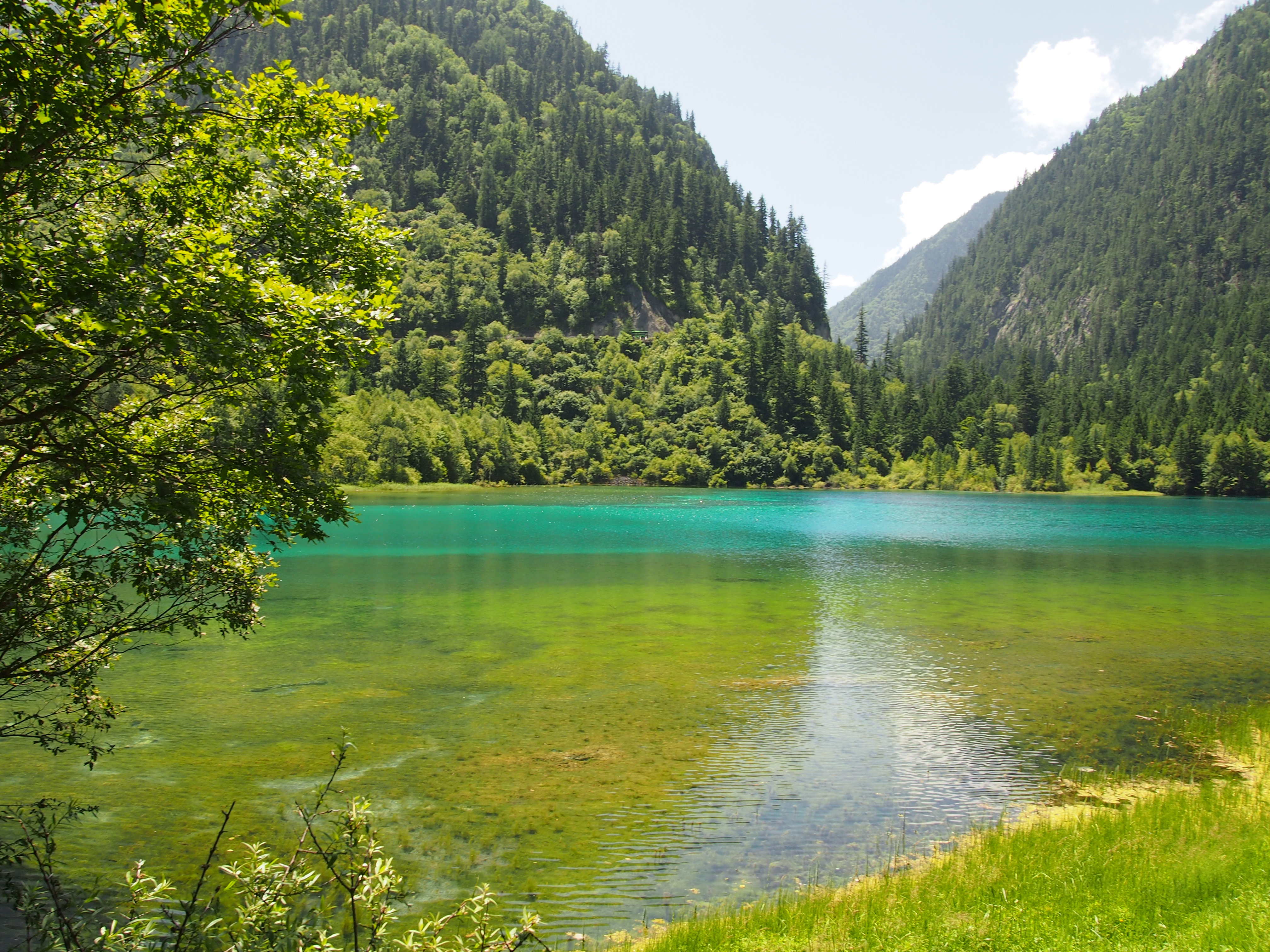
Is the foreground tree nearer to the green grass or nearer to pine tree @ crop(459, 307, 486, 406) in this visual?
the green grass

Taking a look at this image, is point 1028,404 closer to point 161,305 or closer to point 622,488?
point 622,488

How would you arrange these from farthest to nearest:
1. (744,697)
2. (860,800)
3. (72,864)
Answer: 1. (744,697)
2. (860,800)
3. (72,864)

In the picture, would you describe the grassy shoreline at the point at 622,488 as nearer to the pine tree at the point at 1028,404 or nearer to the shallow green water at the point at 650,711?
the pine tree at the point at 1028,404

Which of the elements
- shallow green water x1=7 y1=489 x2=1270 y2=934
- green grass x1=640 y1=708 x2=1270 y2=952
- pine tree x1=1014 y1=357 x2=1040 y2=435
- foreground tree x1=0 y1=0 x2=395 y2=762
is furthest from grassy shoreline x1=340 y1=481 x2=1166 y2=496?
green grass x1=640 y1=708 x2=1270 y2=952

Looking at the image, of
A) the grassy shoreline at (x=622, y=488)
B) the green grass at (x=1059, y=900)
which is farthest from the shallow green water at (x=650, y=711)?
the grassy shoreline at (x=622, y=488)

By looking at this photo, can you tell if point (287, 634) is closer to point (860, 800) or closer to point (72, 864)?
point (72, 864)

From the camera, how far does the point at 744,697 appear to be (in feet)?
73.7

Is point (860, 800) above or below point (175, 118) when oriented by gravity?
→ below

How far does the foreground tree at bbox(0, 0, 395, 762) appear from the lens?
7070 millimetres

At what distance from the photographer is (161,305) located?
23.1 ft

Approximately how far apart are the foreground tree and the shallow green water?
16.9ft

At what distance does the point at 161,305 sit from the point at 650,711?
1649 centimetres

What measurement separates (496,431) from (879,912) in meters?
146

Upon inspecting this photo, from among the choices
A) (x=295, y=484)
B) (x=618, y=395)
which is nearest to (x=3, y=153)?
(x=295, y=484)
